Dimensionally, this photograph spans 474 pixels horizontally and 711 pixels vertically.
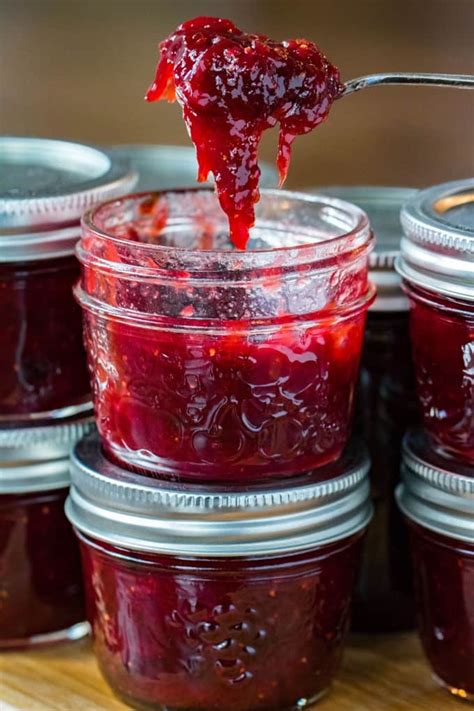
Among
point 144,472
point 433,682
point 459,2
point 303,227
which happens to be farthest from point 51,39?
point 433,682

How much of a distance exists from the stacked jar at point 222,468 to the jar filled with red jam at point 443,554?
5 centimetres

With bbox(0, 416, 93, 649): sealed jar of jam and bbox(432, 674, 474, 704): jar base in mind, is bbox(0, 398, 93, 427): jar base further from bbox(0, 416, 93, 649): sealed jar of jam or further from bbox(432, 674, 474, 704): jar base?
bbox(432, 674, 474, 704): jar base

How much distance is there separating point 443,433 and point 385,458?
0.48 ft

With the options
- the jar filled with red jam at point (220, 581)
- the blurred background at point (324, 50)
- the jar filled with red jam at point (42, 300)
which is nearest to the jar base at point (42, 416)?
the jar filled with red jam at point (42, 300)

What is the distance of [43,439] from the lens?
41.4 inches

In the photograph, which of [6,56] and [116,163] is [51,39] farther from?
[116,163]

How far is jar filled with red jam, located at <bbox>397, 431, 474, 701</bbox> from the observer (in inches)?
36.9

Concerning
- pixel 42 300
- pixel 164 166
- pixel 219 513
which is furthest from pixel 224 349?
pixel 164 166

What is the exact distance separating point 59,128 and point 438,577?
57.0 inches

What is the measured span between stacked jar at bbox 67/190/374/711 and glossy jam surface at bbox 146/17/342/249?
6 cm

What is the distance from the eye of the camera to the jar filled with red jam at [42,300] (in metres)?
1.01

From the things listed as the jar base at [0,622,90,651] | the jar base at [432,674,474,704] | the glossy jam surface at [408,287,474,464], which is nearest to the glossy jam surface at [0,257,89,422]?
the jar base at [0,622,90,651]

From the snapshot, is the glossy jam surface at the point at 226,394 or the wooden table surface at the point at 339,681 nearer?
the glossy jam surface at the point at 226,394

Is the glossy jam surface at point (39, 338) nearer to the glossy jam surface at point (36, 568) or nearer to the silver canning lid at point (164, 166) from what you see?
the glossy jam surface at point (36, 568)
